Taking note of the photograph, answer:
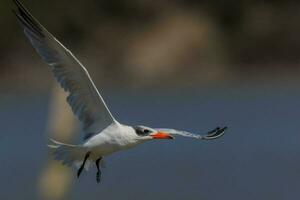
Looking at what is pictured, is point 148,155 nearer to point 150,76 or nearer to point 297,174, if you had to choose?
point 297,174

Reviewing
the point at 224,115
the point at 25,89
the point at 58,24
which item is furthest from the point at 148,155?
the point at 58,24

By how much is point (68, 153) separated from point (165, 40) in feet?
52.5

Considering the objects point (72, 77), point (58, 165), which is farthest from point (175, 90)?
point (72, 77)

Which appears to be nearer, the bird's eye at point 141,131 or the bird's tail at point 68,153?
the bird's eye at point 141,131

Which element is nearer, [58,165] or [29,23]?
[29,23]

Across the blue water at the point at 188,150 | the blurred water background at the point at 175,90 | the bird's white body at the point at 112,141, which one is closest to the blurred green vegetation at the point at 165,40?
the blurred water background at the point at 175,90

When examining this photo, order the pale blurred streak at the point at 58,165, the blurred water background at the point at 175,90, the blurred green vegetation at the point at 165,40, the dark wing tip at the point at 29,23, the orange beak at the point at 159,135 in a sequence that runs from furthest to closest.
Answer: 1. the blurred green vegetation at the point at 165,40
2. the blurred water background at the point at 175,90
3. the pale blurred streak at the point at 58,165
4. the dark wing tip at the point at 29,23
5. the orange beak at the point at 159,135

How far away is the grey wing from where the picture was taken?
36.0 ft

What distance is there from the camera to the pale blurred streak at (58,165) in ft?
37.6

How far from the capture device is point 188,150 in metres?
20.6

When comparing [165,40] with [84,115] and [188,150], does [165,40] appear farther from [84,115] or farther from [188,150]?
[84,115]

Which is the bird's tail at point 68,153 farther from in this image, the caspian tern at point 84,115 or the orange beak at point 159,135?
the orange beak at point 159,135

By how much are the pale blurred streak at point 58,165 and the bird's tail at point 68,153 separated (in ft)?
1.01

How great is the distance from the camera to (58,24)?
2789 centimetres
